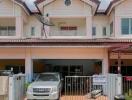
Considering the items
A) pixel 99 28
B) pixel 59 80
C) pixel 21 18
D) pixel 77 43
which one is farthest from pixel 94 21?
pixel 59 80

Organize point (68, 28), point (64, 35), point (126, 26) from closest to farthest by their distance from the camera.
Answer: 1. point (126, 26)
2. point (64, 35)
3. point (68, 28)

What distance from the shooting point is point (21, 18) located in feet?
118

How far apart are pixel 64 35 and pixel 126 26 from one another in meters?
6.45

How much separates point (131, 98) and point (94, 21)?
21.6 meters

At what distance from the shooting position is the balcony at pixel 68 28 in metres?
37.0

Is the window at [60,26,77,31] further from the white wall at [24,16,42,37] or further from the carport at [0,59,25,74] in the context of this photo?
the carport at [0,59,25,74]

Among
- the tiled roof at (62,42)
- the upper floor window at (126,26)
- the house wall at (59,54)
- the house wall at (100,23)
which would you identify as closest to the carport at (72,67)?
the house wall at (100,23)

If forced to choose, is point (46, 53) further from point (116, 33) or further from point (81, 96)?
point (116, 33)

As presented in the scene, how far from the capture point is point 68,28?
39.2 m

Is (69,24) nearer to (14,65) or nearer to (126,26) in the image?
(126,26)

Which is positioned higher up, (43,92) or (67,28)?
(67,28)

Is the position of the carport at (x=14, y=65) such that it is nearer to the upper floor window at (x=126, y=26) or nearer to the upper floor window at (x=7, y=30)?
the upper floor window at (x=7, y=30)

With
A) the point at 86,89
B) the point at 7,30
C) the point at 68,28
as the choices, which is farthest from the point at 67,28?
the point at 86,89

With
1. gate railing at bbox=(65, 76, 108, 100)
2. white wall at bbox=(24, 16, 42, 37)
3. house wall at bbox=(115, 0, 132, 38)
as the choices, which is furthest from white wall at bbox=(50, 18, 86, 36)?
gate railing at bbox=(65, 76, 108, 100)
